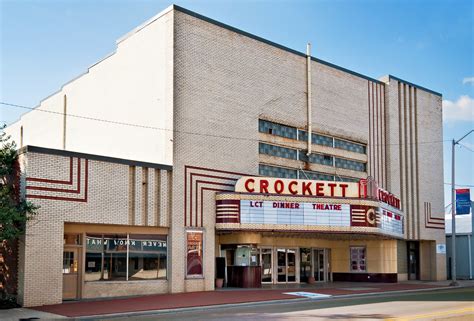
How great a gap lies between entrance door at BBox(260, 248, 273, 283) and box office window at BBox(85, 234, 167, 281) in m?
7.77

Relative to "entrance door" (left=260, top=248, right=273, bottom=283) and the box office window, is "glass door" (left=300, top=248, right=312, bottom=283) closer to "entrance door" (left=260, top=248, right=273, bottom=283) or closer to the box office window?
"entrance door" (left=260, top=248, right=273, bottom=283)

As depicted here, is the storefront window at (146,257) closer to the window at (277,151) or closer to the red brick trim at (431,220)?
the window at (277,151)

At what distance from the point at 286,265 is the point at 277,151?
6903 mm

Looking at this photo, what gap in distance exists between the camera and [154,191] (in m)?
28.4

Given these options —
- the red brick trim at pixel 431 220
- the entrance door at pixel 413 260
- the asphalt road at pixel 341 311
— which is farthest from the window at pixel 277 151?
the red brick trim at pixel 431 220

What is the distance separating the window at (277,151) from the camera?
3438 centimetres

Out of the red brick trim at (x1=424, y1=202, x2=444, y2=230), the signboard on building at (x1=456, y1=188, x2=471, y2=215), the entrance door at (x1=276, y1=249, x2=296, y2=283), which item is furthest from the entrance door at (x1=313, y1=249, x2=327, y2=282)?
the signboard on building at (x1=456, y1=188, x2=471, y2=215)

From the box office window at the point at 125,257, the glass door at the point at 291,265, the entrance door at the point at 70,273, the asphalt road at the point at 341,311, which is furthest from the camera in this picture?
the glass door at the point at 291,265

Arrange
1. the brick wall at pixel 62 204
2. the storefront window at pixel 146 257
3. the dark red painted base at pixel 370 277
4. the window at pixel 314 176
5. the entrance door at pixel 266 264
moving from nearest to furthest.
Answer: the brick wall at pixel 62 204 < the storefront window at pixel 146 257 < the entrance door at pixel 266 264 < the window at pixel 314 176 < the dark red painted base at pixel 370 277

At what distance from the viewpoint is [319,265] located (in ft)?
128

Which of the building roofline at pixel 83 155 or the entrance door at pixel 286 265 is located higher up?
the building roofline at pixel 83 155

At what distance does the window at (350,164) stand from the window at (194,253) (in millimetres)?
12673

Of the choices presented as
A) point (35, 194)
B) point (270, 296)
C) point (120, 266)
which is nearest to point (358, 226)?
point (270, 296)

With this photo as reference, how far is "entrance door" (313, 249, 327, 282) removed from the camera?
38719 millimetres
